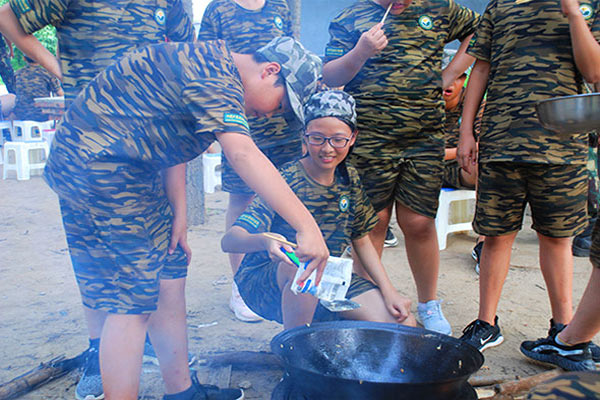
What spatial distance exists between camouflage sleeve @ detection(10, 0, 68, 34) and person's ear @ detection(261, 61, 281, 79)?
0.99 meters

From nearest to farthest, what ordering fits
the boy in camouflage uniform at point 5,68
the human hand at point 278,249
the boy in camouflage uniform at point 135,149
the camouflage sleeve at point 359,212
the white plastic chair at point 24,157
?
the boy in camouflage uniform at point 135,149
the human hand at point 278,249
the camouflage sleeve at point 359,212
the white plastic chair at point 24,157
the boy in camouflage uniform at point 5,68

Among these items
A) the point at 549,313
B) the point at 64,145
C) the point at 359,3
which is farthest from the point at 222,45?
the point at 549,313

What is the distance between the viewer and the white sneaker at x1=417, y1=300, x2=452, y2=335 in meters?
2.69

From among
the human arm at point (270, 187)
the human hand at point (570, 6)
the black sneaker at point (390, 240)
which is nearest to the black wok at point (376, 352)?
the human arm at point (270, 187)

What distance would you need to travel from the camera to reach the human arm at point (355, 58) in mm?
2422

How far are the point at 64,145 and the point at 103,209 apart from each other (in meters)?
0.24

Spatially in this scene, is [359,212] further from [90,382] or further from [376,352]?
[90,382]

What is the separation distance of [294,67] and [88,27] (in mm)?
1002

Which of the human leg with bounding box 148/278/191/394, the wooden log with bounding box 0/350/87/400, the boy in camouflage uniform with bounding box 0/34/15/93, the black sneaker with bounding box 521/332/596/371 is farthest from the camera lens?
the boy in camouflage uniform with bounding box 0/34/15/93

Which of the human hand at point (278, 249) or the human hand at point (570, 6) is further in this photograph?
the human hand at point (570, 6)

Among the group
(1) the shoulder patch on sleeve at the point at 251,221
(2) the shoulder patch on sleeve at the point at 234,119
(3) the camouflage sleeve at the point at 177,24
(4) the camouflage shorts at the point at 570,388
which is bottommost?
(1) the shoulder patch on sleeve at the point at 251,221

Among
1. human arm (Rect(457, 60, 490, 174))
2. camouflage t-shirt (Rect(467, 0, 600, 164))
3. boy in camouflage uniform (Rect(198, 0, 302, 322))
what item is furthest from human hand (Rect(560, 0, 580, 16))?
boy in camouflage uniform (Rect(198, 0, 302, 322))

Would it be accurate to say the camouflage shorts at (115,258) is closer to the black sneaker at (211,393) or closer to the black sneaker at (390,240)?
the black sneaker at (211,393)

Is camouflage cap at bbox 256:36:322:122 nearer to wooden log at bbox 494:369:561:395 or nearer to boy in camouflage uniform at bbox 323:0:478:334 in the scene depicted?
boy in camouflage uniform at bbox 323:0:478:334
